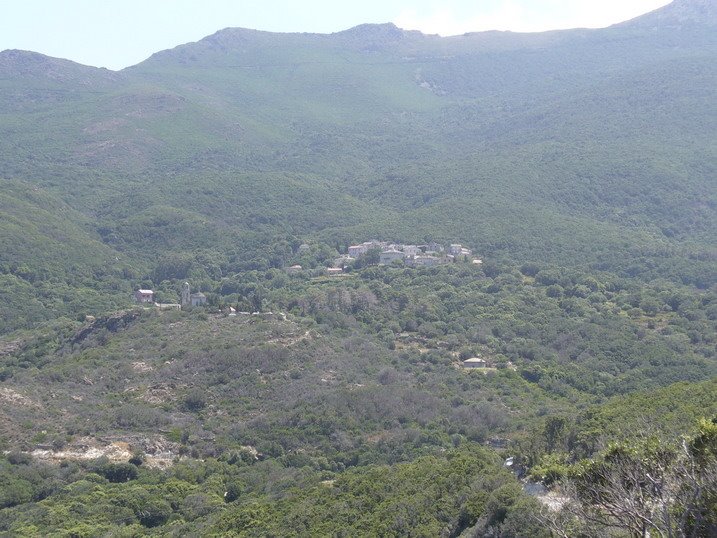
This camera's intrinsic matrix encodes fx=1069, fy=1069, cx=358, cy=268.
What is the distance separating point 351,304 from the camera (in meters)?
59.1

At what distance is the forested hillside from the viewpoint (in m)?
27.6

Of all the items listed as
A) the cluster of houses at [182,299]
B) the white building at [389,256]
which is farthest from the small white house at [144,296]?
the white building at [389,256]

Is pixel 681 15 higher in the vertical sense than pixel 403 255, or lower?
higher

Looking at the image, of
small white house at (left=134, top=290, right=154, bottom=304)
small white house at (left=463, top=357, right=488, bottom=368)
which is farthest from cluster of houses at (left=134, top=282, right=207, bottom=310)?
small white house at (left=463, top=357, right=488, bottom=368)

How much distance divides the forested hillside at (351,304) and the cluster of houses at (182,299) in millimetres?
1212

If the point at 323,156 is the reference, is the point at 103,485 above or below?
above

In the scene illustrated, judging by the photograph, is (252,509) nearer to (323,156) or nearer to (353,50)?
(323,156)

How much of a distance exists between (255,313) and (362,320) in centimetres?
619

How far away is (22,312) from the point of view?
2571 inches

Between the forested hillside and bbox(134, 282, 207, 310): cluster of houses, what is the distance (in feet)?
3.98

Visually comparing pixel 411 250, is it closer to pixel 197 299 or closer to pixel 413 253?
pixel 413 253

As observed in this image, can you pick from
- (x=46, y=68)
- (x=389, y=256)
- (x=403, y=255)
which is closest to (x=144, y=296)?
(x=389, y=256)

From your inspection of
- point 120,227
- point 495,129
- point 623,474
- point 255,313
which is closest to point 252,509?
point 623,474

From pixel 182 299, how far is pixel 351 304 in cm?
1045
